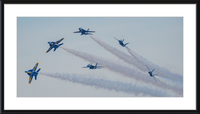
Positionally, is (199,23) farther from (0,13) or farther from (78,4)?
(0,13)

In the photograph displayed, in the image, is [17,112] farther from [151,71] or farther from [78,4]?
[151,71]

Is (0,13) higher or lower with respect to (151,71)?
higher

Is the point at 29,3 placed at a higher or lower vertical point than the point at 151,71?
higher

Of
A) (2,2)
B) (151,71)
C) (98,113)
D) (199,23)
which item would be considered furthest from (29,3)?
(151,71)

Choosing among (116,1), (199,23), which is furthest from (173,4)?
(116,1)

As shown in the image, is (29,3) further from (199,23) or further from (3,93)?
(199,23)

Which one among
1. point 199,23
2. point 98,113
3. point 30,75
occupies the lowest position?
point 98,113

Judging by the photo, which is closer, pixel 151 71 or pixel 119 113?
pixel 119 113

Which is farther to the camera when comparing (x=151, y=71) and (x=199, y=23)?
(x=151, y=71)

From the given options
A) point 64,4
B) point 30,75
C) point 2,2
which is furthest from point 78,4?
point 30,75
